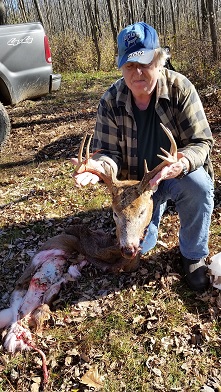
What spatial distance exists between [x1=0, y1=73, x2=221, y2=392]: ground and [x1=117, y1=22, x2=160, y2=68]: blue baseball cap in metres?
1.93

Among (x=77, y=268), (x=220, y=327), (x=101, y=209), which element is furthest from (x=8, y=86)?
(x=220, y=327)

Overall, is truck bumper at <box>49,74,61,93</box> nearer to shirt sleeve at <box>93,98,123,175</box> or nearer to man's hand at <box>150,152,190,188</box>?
shirt sleeve at <box>93,98,123,175</box>

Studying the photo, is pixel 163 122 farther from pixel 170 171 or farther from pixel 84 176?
pixel 84 176

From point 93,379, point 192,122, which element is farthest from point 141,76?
point 93,379

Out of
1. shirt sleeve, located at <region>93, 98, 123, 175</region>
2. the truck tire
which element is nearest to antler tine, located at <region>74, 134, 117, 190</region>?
shirt sleeve, located at <region>93, 98, 123, 175</region>

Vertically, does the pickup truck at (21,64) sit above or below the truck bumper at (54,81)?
above

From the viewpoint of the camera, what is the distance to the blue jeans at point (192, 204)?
3080 millimetres

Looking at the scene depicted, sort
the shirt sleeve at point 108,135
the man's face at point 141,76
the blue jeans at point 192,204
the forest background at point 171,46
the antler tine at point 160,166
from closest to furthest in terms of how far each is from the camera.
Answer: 1. the antler tine at point 160,166
2. the man's face at point 141,76
3. the blue jeans at point 192,204
4. the shirt sleeve at point 108,135
5. the forest background at point 171,46

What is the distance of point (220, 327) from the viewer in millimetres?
3174

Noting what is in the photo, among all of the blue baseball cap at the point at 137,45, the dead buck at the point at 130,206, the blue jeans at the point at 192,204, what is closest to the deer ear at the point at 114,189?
the dead buck at the point at 130,206

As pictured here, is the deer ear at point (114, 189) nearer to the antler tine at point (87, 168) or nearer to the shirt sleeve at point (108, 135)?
the antler tine at point (87, 168)

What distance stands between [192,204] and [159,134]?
0.65 meters

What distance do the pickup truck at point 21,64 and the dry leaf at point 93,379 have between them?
4.75 m

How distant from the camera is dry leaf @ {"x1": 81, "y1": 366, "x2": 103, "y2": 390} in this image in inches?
111
